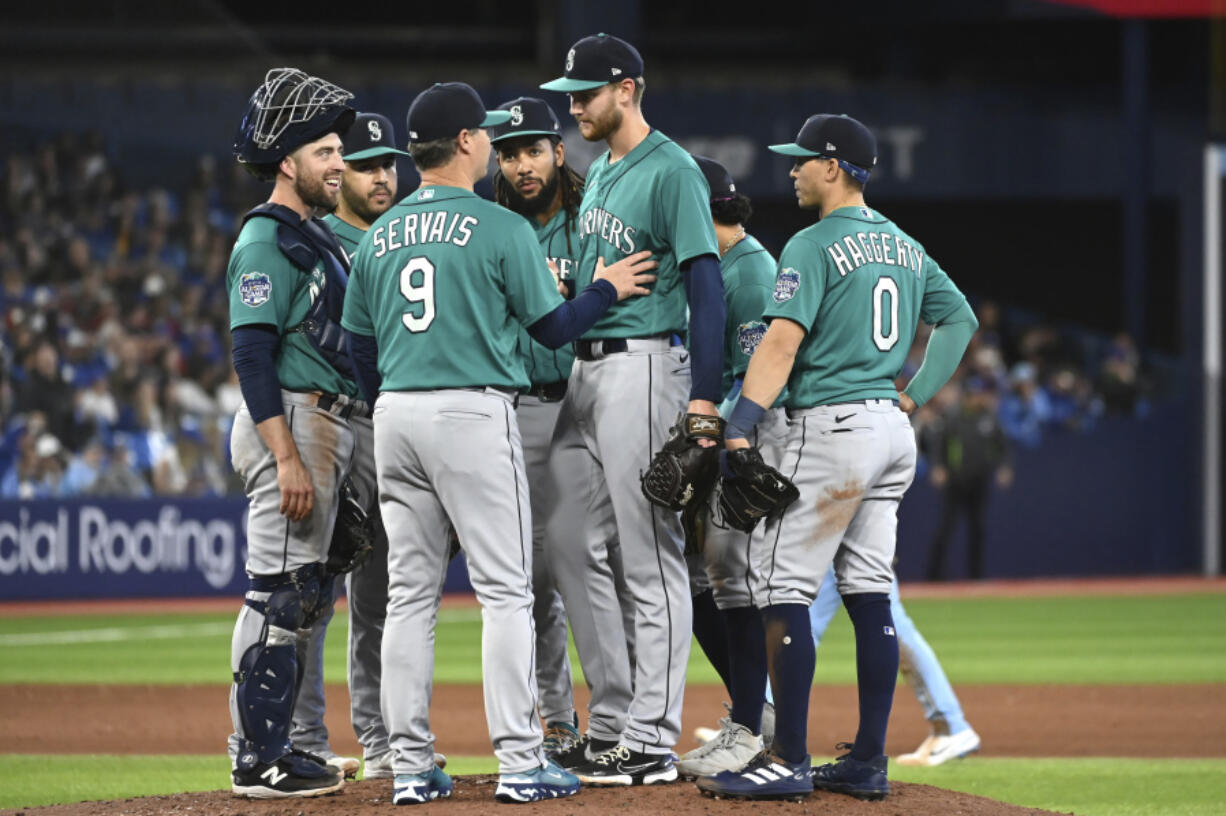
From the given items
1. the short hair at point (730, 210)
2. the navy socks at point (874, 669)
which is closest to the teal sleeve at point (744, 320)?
the short hair at point (730, 210)

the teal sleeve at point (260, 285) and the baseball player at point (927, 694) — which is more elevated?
the teal sleeve at point (260, 285)

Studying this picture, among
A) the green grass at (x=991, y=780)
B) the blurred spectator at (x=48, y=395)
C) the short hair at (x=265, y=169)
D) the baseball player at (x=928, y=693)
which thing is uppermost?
the short hair at (x=265, y=169)

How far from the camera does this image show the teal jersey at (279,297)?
5242mm

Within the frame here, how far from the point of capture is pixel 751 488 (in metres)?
5.09

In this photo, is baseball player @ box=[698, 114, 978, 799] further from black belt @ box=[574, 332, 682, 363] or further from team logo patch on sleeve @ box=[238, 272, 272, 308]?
team logo patch on sleeve @ box=[238, 272, 272, 308]

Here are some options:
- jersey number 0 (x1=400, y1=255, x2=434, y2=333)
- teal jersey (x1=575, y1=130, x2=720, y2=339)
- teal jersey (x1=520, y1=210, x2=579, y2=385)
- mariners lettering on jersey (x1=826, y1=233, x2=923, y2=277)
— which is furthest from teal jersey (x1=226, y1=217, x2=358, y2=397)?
mariners lettering on jersey (x1=826, y1=233, x2=923, y2=277)

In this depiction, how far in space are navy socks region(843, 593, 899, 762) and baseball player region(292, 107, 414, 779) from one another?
168 cm

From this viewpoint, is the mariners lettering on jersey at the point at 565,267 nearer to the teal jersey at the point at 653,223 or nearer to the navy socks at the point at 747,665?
the teal jersey at the point at 653,223

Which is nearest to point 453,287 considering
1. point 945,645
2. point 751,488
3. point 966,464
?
point 751,488

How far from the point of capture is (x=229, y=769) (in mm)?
7203

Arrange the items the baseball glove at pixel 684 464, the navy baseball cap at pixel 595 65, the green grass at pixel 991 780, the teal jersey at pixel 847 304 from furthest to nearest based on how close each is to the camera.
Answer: the green grass at pixel 991 780 < the navy baseball cap at pixel 595 65 < the teal jersey at pixel 847 304 < the baseball glove at pixel 684 464

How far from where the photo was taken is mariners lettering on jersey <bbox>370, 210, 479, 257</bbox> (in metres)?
4.97

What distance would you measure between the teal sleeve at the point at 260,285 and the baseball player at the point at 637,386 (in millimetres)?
977

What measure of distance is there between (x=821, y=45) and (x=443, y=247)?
2406 centimetres
